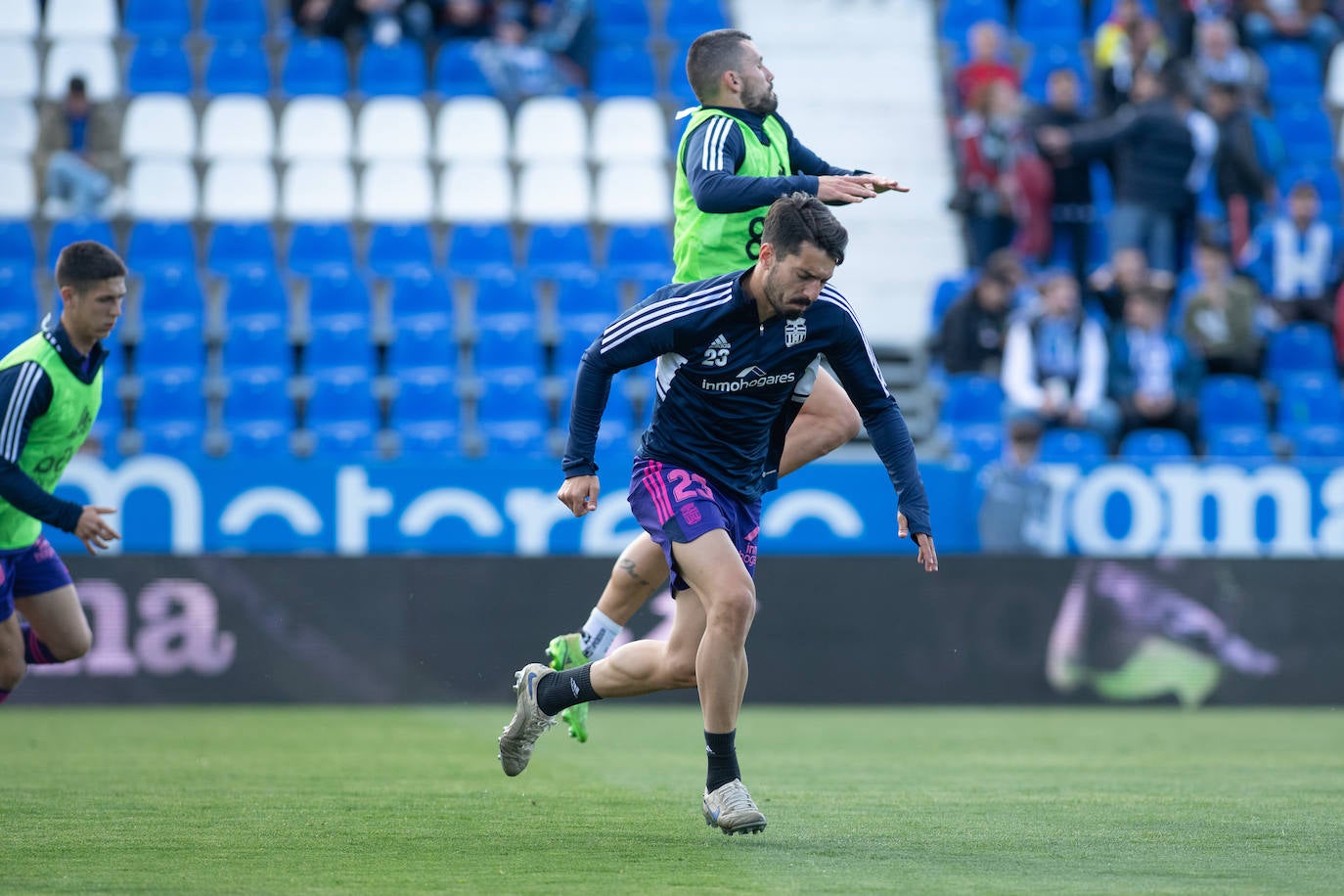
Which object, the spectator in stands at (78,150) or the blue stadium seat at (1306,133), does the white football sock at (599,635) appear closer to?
the spectator in stands at (78,150)

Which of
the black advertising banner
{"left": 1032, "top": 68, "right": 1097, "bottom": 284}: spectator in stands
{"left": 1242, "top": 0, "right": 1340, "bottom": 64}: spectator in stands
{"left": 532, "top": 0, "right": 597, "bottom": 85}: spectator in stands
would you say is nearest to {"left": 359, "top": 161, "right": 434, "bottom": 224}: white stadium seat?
{"left": 532, "top": 0, "right": 597, "bottom": 85}: spectator in stands

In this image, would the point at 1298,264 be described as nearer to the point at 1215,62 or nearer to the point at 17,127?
the point at 1215,62

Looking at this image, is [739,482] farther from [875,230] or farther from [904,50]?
[904,50]

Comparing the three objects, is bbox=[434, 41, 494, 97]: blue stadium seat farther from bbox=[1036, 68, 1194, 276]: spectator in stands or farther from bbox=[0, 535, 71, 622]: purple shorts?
bbox=[0, 535, 71, 622]: purple shorts

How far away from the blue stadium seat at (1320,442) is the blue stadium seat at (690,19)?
7.05 meters

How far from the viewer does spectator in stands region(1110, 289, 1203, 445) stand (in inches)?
574

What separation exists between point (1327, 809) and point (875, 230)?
36.9 ft

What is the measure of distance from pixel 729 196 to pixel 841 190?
0.46 m

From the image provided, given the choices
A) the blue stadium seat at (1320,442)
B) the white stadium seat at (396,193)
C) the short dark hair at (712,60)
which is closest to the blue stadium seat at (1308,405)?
the blue stadium seat at (1320,442)

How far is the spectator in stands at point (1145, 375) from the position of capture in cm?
1457

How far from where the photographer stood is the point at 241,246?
15992 millimetres

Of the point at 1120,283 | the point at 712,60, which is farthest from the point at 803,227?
the point at 1120,283

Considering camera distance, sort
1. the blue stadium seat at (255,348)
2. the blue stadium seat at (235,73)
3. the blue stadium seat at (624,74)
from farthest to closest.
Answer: the blue stadium seat at (624,74), the blue stadium seat at (235,73), the blue stadium seat at (255,348)

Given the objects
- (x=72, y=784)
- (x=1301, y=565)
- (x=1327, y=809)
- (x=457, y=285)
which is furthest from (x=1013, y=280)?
(x=72, y=784)
